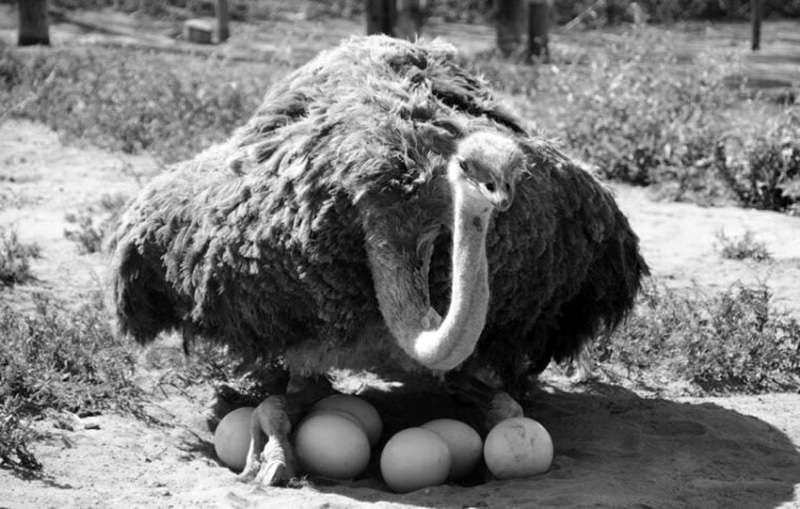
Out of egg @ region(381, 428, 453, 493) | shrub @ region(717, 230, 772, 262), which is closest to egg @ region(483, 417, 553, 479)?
egg @ region(381, 428, 453, 493)

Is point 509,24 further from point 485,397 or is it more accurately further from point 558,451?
point 558,451

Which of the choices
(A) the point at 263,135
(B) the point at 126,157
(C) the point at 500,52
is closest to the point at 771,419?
(A) the point at 263,135

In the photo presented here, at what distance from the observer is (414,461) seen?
532 centimetres

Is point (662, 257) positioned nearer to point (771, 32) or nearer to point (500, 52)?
point (500, 52)

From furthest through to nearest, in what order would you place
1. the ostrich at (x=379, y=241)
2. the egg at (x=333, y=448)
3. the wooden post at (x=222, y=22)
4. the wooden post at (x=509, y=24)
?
the wooden post at (x=222, y=22) < the wooden post at (x=509, y=24) < the egg at (x=333, y=448) < the ostrich at (x=379, y=241)

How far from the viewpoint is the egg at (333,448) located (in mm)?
5469

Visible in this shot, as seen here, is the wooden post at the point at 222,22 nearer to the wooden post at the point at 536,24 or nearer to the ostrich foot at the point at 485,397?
the wooden post at the point at 536,24

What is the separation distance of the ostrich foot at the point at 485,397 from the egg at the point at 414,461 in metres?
0.45

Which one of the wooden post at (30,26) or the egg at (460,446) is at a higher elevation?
the wooden post at (30,26)

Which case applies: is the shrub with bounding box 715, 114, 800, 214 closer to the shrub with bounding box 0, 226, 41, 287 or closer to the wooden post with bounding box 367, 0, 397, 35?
the shrub with bounding box 0, 226, 41, 287

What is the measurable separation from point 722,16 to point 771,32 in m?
1.50

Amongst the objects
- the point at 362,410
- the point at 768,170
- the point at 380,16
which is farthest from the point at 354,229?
the point at 380,16

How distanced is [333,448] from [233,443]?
463 mm

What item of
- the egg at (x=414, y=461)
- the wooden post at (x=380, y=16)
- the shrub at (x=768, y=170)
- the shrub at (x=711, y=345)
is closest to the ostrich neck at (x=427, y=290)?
the egg at (x=414, y=461)
